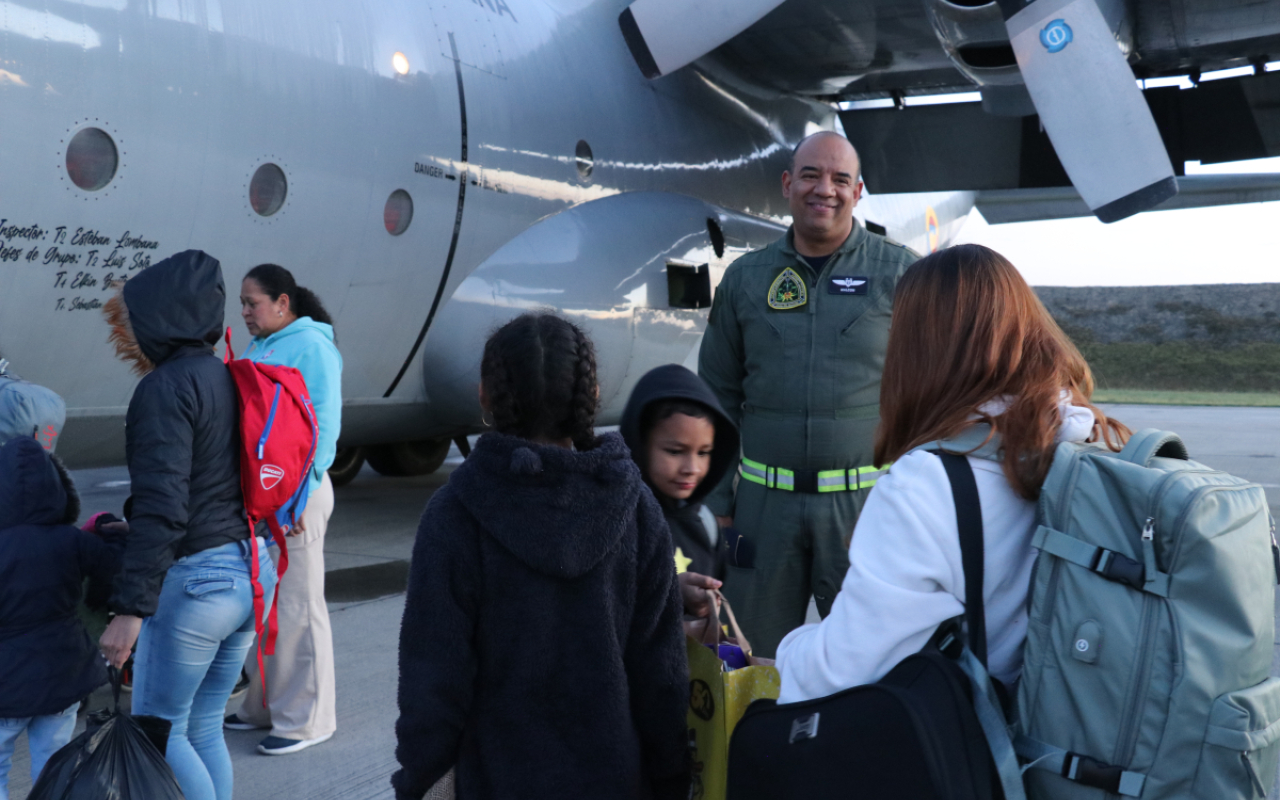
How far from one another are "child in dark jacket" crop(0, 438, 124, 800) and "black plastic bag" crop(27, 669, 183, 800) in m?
0.25

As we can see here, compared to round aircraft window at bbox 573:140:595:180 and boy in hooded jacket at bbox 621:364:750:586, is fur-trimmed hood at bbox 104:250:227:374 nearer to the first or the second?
boy in hooded jacket at bbox 621:364:750:586

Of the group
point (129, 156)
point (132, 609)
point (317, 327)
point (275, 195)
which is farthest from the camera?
point (275, 195)

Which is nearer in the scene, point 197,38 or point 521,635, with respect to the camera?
point 521,635

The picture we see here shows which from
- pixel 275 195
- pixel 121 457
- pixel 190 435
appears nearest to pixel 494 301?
pixel 275 195

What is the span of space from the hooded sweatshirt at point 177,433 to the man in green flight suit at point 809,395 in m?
1.27

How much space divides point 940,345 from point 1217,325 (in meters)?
47.0

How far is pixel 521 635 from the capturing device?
5.21 feet

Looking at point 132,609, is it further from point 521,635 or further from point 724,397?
point 724,397

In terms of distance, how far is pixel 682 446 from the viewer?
204 cm

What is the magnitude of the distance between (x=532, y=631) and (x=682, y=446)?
0.58 m

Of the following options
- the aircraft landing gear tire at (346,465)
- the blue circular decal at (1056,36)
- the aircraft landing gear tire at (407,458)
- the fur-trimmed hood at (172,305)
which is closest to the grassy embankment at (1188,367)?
the aircraft landing gear tire at (407,458)

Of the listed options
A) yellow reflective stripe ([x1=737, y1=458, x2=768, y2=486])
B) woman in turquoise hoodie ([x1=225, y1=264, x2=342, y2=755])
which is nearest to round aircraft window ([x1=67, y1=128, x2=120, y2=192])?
woman in turquoise hoodie ([x1=225, y1=264, x2=342, y2=755])

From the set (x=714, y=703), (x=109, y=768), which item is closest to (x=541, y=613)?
(x=714, y=703)

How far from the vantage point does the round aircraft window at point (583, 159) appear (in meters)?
6.14
